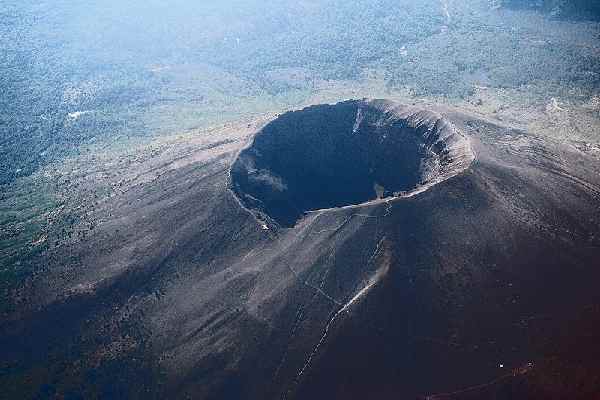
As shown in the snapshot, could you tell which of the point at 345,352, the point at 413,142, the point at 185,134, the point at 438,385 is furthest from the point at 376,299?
the point at 185,134

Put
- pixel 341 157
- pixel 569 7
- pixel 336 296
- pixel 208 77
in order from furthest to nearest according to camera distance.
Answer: pixel 208 77, pixel 569 7, pixel 341 157, pixel 336 296

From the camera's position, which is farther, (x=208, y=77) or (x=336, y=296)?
(x=208, y=77)

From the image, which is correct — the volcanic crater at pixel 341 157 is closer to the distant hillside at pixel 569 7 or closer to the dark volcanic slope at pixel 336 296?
the dark volcanic slope at pixel 336 296

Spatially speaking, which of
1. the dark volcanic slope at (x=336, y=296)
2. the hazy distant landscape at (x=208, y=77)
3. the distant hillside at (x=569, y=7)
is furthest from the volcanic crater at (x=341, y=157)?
the distant hillside at (x=569, y=7)

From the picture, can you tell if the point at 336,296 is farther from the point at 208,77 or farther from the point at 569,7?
the point at 569,7

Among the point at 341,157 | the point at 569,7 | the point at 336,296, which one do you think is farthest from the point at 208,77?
the point at 336,296
